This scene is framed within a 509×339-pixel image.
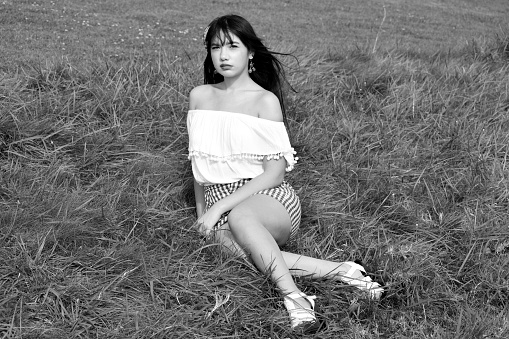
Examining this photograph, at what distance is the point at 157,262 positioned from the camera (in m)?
2.79

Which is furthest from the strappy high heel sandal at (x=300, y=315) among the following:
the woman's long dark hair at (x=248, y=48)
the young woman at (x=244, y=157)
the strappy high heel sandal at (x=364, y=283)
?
the woman's long dark hair at (x=248, y=48)

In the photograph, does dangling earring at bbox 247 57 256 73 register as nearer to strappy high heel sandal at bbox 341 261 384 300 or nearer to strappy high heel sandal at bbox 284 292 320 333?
strappy high heel sandal at bbox 341 261 384 300

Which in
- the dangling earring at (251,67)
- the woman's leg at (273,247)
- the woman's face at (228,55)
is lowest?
the woman's leg at (273,247)

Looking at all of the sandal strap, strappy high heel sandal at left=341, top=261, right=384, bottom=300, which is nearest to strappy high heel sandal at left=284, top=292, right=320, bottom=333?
the sandal strap

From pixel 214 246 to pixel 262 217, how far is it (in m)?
0.26

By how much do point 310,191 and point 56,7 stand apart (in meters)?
4.05

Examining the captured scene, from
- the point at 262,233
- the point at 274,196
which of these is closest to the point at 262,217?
the point at 262,233

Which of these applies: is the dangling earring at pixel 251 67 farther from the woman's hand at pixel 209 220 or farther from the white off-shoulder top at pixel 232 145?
the woman's hand at pixel 209 220

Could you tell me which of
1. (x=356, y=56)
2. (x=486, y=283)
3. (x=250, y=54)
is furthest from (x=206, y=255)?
(x=356, y=56)

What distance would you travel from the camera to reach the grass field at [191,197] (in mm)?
2611

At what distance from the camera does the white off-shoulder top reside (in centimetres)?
307

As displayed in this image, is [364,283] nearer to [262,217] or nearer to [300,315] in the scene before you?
[300,315]

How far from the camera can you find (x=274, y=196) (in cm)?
302

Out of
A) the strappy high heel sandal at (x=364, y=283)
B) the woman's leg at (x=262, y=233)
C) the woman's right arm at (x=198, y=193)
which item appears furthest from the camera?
the woman's right arm at (x=198, y=193)
